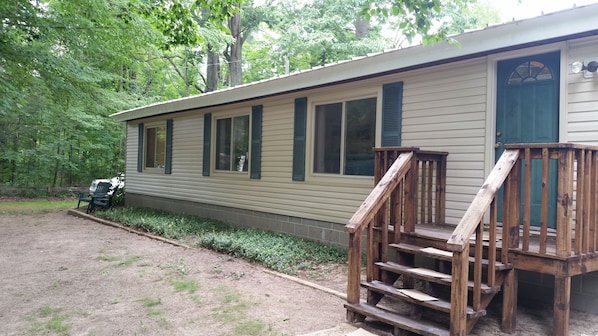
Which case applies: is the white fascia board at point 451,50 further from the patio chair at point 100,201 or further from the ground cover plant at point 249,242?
the patio chair at point 100,201

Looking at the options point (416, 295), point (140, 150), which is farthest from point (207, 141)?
point (416, 295)

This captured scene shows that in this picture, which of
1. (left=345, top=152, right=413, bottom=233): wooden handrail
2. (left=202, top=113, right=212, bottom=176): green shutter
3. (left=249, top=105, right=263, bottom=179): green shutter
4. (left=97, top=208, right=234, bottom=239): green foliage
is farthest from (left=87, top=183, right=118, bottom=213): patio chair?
(left=345, top=152, right=413, bottom=233): wooden handrail

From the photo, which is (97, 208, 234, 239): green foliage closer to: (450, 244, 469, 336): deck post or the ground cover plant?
the ground cover plant

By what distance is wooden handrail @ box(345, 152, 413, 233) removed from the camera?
314cm

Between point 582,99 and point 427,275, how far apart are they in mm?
2270

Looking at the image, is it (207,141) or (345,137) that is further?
(207,141)

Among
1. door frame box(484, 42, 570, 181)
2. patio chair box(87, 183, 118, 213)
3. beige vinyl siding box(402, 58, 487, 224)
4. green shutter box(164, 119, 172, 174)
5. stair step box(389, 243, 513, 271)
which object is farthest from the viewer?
patio chair box(87, 183, 118, 213)

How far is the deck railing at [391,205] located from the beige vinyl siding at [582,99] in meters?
1.24

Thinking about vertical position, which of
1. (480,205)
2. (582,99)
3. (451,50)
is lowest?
(480,205)

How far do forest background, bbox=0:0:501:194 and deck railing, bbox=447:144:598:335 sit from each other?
163 centimetres

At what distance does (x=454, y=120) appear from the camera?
444 centimetres

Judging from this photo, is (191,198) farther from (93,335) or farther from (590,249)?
(590,249)

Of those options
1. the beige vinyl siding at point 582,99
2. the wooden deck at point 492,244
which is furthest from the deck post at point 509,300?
the beige vinyl siding at point 582,99

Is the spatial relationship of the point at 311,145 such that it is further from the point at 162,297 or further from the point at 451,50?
the point at 162,297
